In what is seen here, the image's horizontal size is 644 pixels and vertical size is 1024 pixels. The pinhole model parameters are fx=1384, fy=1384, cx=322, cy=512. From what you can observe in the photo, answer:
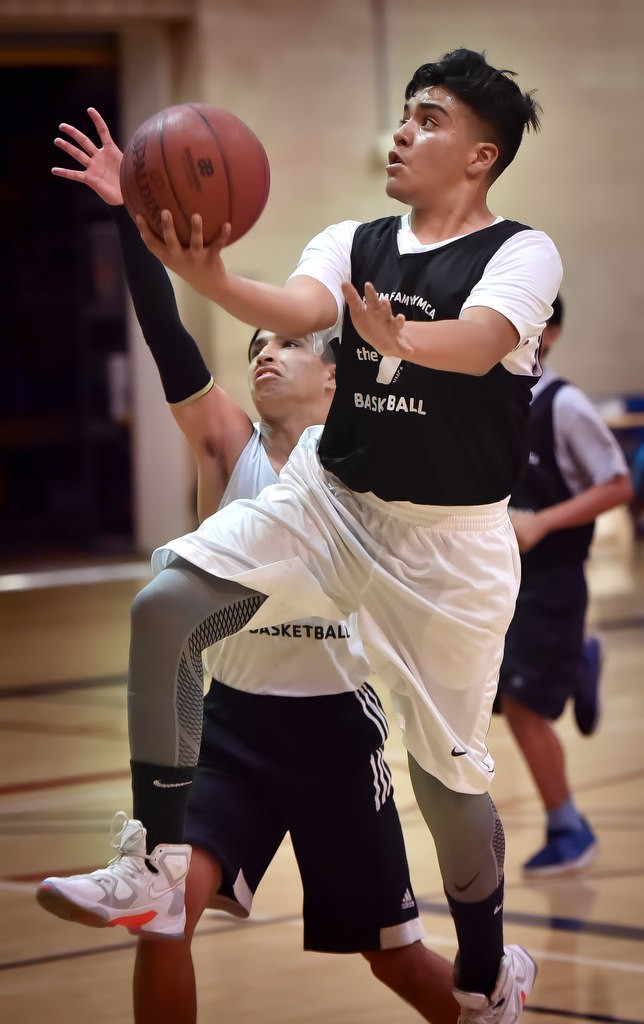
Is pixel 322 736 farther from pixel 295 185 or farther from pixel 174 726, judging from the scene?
pixel 295 185

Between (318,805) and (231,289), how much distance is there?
1.03m

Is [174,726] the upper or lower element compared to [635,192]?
lower

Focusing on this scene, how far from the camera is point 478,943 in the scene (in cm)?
251

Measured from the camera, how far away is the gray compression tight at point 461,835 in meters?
2.45

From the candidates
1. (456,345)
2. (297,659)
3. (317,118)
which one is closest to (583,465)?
(297,659)

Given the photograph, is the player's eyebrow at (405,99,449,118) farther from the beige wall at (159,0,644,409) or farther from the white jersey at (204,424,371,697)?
the beige wall at (159,0,644,409)

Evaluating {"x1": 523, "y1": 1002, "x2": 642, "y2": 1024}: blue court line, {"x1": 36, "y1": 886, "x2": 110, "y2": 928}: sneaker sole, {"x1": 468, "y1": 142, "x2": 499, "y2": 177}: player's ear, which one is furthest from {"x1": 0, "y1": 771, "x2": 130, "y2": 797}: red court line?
{"x1": 468, "y1": 142, "x2": 499, "y2": 177}: player's ear

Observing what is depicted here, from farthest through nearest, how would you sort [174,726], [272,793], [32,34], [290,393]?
[32,34]
[290,393]
[272,793]
[174,726]

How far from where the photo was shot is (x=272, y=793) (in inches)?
104

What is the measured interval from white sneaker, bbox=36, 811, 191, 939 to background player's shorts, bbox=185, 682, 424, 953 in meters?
0.30

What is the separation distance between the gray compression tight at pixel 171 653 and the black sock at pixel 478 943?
59cm

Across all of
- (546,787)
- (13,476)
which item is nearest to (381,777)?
(546,787)

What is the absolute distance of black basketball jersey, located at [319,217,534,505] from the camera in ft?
7.82

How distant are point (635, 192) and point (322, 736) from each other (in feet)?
31.6
